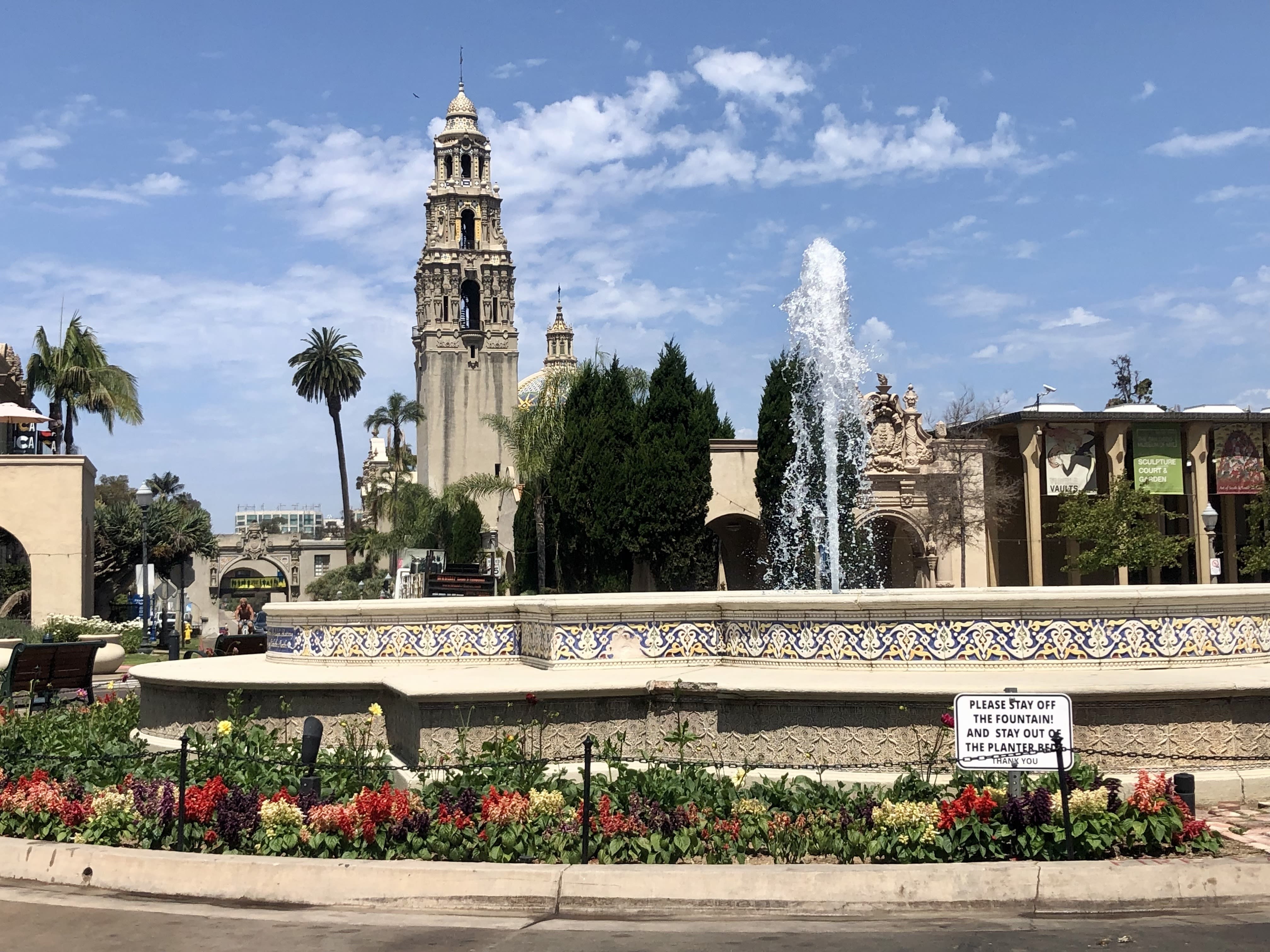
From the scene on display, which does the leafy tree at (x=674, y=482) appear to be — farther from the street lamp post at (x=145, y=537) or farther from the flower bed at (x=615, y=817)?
the flower bed at (x=615, y=817)

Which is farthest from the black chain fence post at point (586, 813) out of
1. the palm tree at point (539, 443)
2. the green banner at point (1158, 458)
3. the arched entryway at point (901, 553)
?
the green banner at point (1158, 458)

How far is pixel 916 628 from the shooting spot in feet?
34.6

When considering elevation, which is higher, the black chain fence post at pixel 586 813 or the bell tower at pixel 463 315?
the bell tower at pixel 463 315

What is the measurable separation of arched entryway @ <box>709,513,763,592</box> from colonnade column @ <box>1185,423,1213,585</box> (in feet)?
55.9

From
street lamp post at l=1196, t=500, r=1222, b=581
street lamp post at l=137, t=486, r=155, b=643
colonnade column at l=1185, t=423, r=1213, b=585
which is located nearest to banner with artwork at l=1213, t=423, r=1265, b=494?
colonnade column at l=1185, t=423, r=1213, b=585

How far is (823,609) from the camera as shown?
10758 mm

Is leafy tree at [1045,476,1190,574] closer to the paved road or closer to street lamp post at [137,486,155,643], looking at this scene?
street lamp post at [137,486,155,643]

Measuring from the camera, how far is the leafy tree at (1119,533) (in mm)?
41938

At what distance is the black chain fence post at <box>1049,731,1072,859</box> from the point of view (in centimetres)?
679

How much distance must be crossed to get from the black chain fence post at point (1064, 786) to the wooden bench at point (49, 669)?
12551 mm

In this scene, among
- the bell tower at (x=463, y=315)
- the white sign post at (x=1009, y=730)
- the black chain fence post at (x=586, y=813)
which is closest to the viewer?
the white sign post at (x=1009, y=730)

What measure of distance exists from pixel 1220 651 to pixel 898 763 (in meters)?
3.48

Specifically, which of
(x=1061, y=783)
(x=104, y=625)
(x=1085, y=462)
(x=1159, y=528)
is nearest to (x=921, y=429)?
(x=1085, y=462)

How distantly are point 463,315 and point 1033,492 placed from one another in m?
50.5
